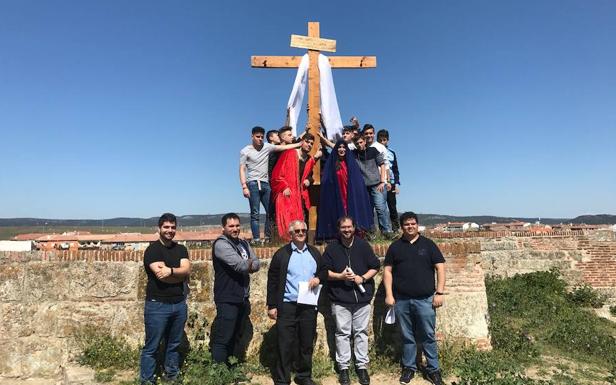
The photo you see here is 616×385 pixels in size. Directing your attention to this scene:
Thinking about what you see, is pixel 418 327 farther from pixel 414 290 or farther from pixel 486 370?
pixel 486 370

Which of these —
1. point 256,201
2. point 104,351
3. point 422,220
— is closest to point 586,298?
point 256,201

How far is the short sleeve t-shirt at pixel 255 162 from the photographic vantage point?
6027 millimetres

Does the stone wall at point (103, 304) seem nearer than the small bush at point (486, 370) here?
No

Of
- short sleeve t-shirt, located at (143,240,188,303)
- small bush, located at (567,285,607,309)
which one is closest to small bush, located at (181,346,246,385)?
short sleeve t-shirt, located at (143,240,188,303)

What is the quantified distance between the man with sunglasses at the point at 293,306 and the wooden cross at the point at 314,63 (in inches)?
66.1

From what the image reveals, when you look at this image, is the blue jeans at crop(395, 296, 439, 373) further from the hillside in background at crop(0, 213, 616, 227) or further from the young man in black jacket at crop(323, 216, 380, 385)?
the hillside in background at crop(0, 213, 616, 227)

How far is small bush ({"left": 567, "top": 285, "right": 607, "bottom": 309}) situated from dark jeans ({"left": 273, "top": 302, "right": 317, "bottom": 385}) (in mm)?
8675

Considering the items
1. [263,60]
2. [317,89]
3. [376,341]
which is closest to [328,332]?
[376,341]

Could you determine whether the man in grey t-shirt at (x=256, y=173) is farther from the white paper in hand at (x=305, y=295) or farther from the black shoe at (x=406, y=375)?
the black shoe at (x=406, y=375)

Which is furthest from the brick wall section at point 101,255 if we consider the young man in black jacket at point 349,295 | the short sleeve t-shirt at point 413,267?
the young man in black jacket at point 349,295

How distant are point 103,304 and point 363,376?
3.34 metres

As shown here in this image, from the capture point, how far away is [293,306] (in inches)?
167

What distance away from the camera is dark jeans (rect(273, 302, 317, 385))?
Result: 13.9ft

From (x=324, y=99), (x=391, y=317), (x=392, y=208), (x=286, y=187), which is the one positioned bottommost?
(x=391, y=317)
